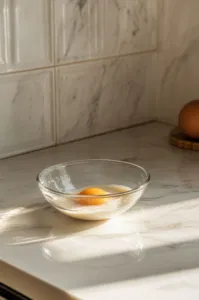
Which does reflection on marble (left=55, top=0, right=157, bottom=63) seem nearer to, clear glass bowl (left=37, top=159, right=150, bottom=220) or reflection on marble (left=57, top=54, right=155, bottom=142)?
reflection on marble (left=57, top=54, right=155, bottom=142)

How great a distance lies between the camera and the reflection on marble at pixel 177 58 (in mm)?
1520

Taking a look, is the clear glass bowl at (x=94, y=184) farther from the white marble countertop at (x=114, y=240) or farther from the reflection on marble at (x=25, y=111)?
the reflection on marble at (x=25, y=111)

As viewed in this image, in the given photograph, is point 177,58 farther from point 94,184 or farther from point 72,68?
point 94,184

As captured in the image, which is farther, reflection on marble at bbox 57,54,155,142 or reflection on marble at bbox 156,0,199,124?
reflection on marble at bbox 156,0,199,124

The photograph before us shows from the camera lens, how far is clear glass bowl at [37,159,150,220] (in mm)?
963

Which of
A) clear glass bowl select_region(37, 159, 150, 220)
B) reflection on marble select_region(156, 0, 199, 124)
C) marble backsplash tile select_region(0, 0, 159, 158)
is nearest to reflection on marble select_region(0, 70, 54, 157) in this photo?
marble backsplash tile select_region(0, 0, 159, 158)

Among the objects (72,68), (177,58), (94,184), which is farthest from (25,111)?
(177,58)

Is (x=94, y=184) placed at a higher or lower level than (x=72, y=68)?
lower

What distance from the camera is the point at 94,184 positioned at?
3.72ft

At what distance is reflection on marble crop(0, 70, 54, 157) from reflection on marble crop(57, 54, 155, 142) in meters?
0.04

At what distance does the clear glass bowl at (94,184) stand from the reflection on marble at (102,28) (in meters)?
0.33

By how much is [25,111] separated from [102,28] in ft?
0.99

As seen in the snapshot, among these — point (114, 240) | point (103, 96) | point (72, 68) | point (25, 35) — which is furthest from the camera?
point (103, 96)

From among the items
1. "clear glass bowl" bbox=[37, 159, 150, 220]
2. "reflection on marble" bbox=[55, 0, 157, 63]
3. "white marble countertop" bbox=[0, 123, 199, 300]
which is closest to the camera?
"white marble countertop" bbox=[0, 123, 199, 300]
